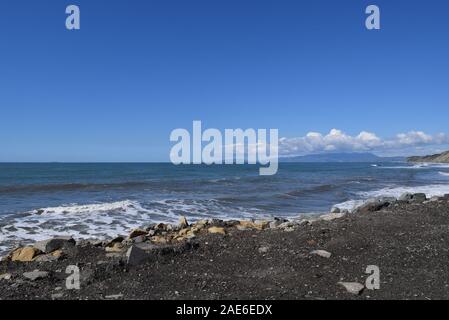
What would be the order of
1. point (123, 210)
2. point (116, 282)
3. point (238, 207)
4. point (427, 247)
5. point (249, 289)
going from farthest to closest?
point (238, 207) < point (123, 210) < point (427, 247) < point (116, 282) < point (249, 289)

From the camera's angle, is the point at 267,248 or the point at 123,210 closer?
the point at 267,248

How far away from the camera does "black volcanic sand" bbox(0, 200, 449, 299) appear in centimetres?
579

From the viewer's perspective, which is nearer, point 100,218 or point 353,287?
point 353,287

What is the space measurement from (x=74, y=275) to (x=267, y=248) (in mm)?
3418

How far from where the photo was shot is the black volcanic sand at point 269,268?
5.79m

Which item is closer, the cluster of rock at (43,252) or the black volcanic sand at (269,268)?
the black volcanic sand at (269,268)

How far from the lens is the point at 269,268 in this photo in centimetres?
682

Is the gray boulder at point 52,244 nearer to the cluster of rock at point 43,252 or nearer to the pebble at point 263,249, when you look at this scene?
the cluster of rock at point 43,252

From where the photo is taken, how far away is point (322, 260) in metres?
7.12

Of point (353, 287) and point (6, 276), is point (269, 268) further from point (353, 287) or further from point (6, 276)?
point (6, 276)

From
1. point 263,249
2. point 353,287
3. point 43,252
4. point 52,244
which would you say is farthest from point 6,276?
point 353,287

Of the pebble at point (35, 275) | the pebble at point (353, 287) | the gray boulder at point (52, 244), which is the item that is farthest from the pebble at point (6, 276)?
the pebble at point (353, 287)

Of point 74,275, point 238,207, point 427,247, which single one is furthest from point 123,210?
point 427,247
